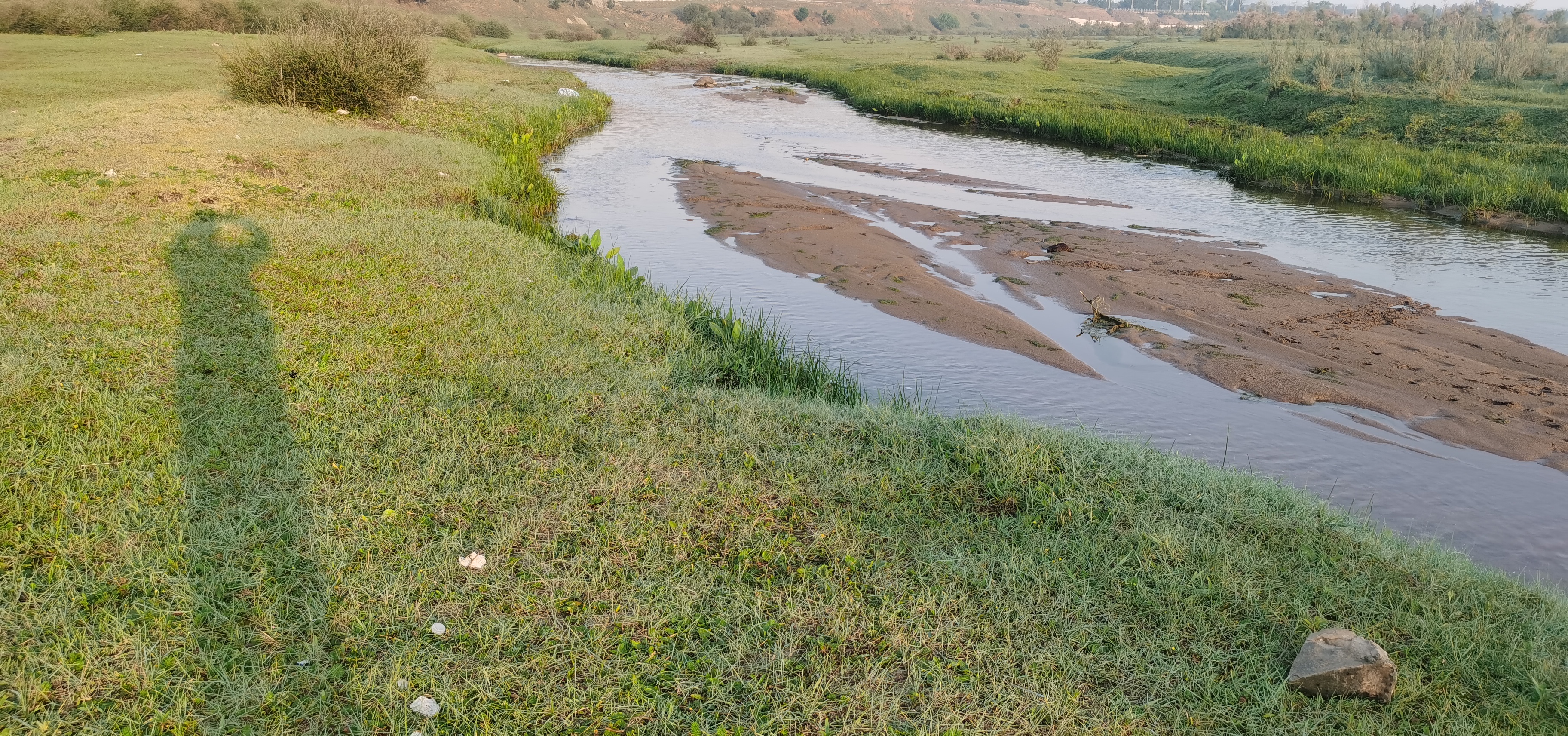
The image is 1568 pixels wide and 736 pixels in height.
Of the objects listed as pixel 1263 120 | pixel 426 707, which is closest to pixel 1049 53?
pixel 1263 120

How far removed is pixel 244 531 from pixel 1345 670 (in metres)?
4.68

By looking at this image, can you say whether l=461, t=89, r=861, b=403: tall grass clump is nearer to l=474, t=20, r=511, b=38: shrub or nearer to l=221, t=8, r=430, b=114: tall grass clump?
l=221, t=8, r=430, b=114: tall grass clump

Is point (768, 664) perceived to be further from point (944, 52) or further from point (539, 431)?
point (944, 52)

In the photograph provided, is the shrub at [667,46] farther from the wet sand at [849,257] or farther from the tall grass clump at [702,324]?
the tall grass clump at [702,324]

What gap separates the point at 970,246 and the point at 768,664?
1013cm

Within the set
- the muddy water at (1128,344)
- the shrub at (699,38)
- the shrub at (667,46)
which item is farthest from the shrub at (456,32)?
the muddy water at (1128,344)

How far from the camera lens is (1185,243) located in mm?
12742

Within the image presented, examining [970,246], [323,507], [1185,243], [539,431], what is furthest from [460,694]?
[1185,243]

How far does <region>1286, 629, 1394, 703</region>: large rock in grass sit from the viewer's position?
3322mm

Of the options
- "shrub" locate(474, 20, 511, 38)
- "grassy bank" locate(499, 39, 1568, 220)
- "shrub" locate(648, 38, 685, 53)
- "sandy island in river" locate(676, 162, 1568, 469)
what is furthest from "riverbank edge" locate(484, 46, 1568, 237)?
"shrub" locate(474, 20, 511, 38)

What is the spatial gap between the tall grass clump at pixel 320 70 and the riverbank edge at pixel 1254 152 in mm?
17711

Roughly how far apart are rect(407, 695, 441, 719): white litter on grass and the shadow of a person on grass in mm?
374

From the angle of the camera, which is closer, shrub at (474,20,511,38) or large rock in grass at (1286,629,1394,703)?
large rock in grass at (1286,629,1394,703)

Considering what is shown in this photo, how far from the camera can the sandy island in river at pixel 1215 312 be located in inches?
289
